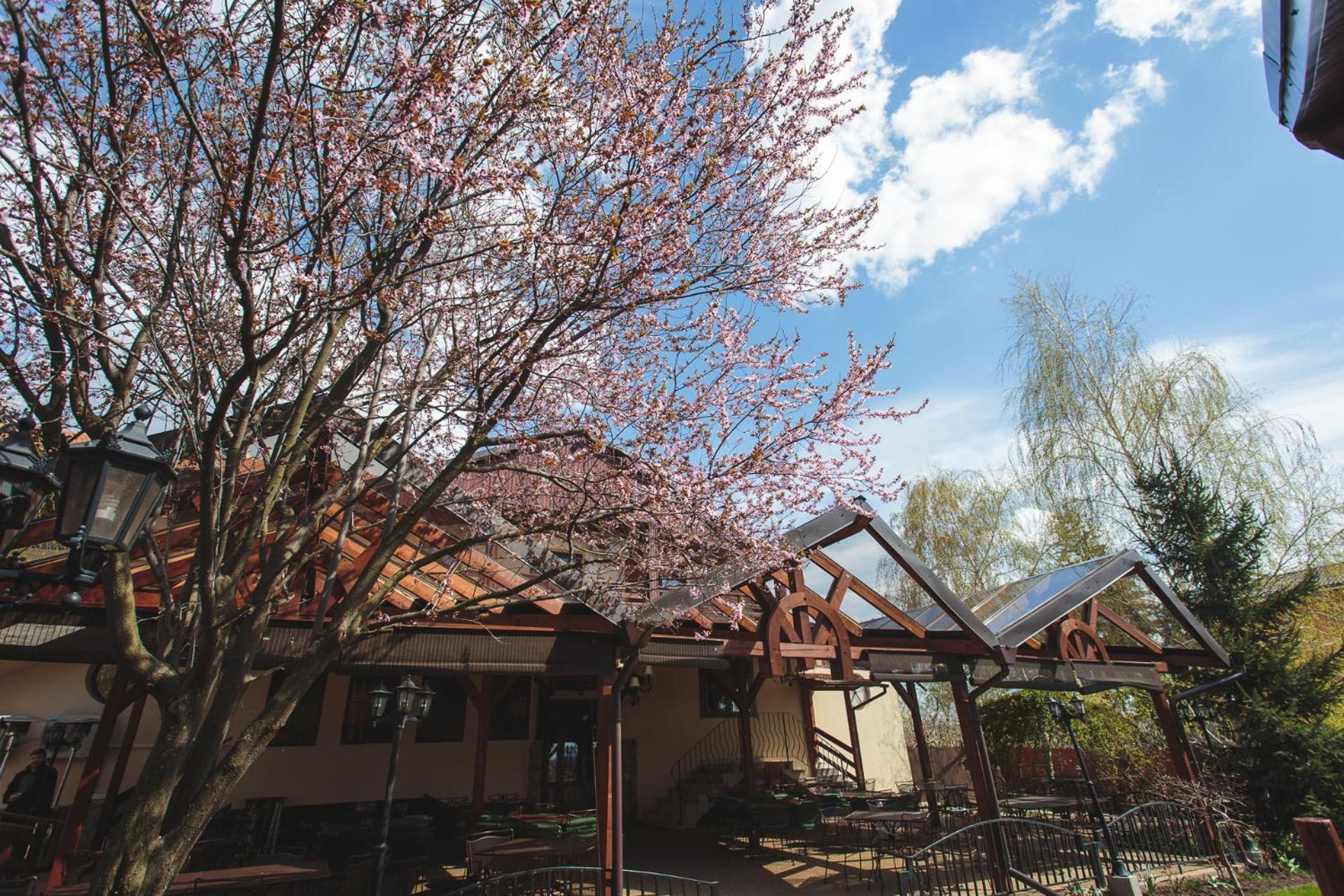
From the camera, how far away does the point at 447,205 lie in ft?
12.7

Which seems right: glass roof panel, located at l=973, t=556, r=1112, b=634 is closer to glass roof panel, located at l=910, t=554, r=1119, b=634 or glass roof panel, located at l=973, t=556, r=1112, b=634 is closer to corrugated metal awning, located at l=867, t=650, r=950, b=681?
glass roof panel, located at l=910, t=554, r=1119, b=634

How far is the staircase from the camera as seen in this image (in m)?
12.5

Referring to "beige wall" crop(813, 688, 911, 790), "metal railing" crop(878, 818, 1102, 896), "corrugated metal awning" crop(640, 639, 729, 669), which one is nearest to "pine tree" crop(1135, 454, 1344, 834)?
"metal railing" crop(878, 818, 1102, 896)

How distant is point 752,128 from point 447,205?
2208mm

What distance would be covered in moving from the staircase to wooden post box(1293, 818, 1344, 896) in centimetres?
878

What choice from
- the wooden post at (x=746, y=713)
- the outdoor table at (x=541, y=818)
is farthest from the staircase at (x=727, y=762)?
the outdoor table at (x=541, y=818)

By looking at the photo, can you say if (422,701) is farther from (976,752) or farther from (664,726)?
(664,726)

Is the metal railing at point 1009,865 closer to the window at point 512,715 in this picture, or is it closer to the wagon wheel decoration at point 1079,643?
the wagon wheel decoration at point 1079,643

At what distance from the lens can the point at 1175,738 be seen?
936cm

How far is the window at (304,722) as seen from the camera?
390 inches

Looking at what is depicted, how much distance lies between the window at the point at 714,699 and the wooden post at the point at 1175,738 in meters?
7.25

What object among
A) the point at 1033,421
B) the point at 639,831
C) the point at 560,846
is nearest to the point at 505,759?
the point at 639,831

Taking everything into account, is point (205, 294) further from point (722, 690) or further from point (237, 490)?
point (722, 690)

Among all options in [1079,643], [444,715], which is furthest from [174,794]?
[1079,643]
